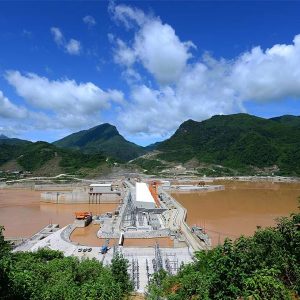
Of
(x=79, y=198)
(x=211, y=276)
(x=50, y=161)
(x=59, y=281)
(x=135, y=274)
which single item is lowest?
(x=135, y=274)

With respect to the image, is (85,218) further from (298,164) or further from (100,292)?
(298,164)

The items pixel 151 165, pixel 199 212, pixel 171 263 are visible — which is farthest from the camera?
pixel 151 165

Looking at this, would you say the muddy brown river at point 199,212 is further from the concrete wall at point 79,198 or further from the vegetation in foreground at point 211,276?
the vegetation in foreground at point 211,276

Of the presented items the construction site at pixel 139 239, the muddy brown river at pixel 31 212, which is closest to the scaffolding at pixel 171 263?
the construction site at pixel 139 239

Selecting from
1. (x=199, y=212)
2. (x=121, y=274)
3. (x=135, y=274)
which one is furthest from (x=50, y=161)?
(x=121, y=274)

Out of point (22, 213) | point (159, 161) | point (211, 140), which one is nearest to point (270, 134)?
point (211, 140)

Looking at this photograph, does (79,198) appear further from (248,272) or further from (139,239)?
(248,272)
